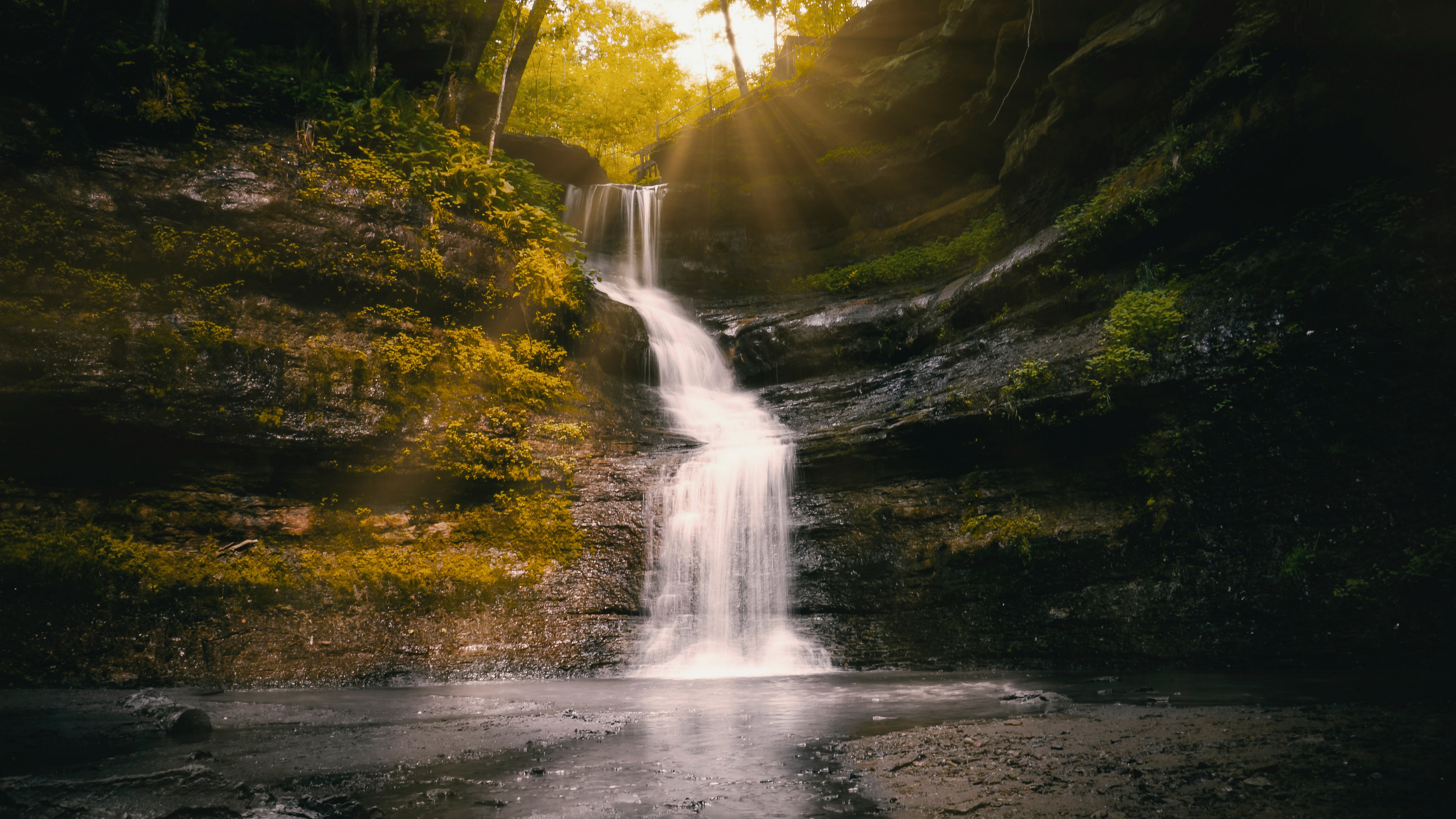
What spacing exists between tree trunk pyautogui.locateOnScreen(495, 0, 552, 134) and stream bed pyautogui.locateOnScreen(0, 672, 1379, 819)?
11.7m

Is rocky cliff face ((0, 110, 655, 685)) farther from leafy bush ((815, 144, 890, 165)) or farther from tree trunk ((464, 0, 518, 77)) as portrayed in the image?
leafy bush ((815, 144, 890, 165))

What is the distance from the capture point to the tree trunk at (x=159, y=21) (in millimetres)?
9547

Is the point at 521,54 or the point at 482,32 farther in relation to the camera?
the point at 521,54

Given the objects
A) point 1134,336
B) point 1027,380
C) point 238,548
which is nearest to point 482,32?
point 238,548

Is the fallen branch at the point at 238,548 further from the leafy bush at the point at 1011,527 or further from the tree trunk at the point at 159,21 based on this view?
the leafy bush at the point at 1011,527

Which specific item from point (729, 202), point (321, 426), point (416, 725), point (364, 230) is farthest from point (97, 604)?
point (729, 202)

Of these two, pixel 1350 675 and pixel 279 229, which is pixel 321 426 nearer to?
pixel 279 229

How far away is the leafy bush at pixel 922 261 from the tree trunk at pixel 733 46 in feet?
28.1

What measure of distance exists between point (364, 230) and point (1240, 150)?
12.8 m

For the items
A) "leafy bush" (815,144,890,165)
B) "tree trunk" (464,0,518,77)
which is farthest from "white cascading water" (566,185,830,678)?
"leafy bush" (815,144,890,165)

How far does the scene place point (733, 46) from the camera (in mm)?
22766

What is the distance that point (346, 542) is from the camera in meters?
8.23

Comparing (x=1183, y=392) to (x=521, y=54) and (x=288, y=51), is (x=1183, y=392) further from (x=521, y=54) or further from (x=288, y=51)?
(x=288, y=51)

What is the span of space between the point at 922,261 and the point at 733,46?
40.3ft
